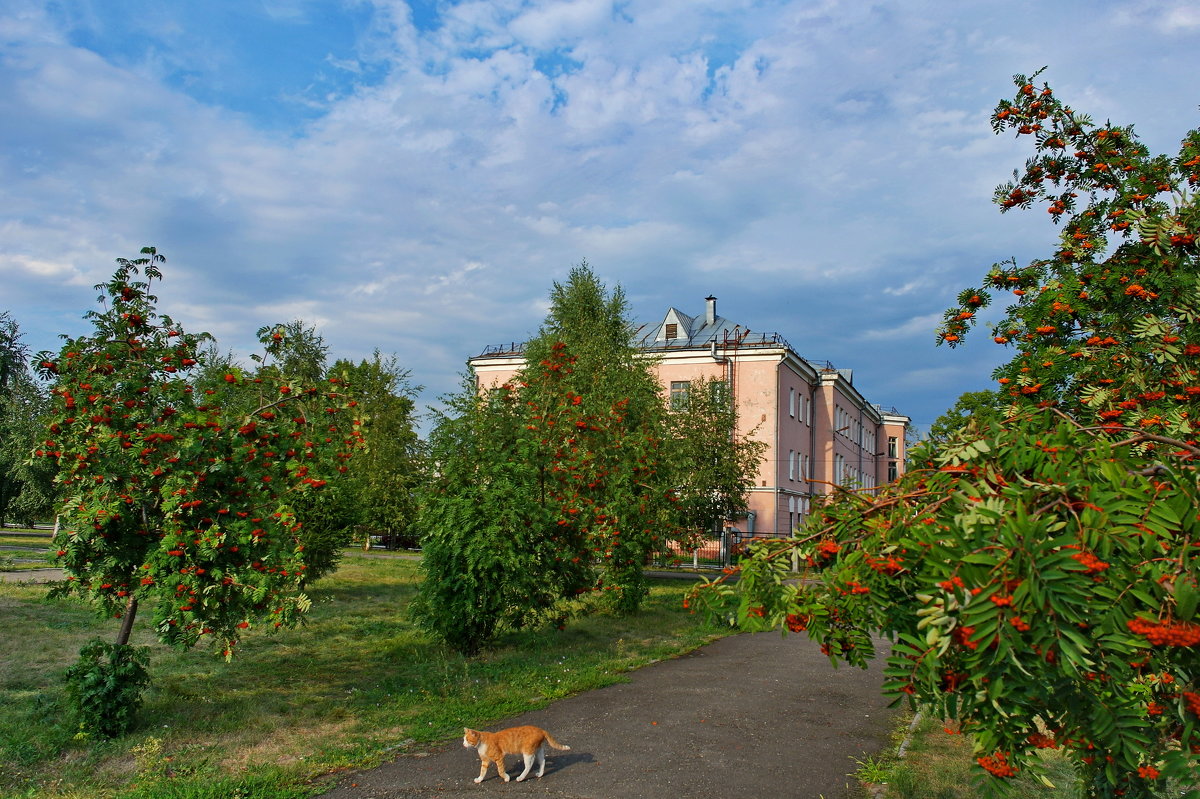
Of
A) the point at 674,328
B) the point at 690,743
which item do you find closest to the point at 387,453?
the point at 674,328

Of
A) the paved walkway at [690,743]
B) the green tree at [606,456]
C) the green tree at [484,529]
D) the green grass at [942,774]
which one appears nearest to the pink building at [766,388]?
the green tree at [606,456]

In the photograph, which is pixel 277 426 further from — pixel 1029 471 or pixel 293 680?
pixel 1029 471

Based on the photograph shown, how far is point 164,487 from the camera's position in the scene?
21.6ft

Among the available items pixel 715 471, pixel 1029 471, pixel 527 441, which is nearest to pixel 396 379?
pixel 715 471

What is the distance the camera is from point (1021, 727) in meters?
2.28

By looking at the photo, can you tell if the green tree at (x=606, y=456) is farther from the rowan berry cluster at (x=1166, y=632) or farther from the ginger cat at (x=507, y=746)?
the rowan berry cluster at (x=1166, y=632)

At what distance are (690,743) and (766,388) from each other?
2998 centimetres

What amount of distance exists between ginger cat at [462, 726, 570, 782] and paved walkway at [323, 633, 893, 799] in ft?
0.36

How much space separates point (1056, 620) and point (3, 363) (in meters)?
38.0

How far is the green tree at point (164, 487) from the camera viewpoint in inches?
260

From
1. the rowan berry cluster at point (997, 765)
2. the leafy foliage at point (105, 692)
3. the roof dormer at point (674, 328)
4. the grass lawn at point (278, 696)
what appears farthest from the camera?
the roof dormer at point (674, 328)

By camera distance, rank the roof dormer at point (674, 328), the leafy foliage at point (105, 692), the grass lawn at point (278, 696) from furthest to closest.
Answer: the roof dormer at point (674, 328)
the leafy foliage at point (105, 692)
the grass lawn at point (278, 696)

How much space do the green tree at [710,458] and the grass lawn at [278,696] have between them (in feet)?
26.4

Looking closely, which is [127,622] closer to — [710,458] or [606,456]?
[606,456]
